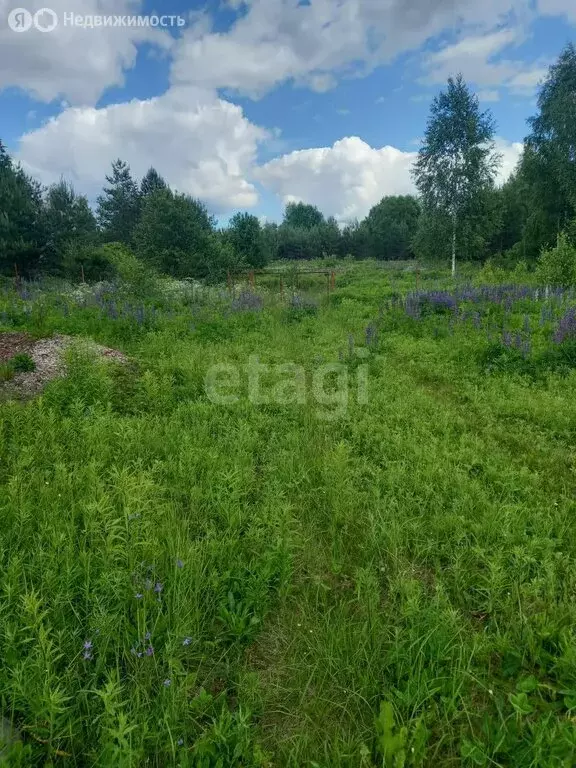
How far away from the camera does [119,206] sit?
48.0 meters

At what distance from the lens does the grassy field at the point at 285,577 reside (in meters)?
1.81

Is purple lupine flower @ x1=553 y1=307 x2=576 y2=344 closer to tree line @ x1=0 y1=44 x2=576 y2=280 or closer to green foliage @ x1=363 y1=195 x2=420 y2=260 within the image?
tree line @ x1=0 y1=44 x2=576 y2=280

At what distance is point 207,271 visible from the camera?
87.8 feet

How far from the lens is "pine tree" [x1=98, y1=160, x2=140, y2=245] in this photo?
47.4m

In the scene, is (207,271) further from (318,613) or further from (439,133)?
(318,613)

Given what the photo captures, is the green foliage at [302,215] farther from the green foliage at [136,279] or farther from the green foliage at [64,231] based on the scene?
the green foliage at [136,279]

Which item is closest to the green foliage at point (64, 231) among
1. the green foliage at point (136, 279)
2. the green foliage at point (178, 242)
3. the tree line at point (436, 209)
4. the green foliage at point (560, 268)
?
the tree line at point (436, 209)

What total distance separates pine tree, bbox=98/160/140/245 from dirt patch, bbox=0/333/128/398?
43855 millimetres

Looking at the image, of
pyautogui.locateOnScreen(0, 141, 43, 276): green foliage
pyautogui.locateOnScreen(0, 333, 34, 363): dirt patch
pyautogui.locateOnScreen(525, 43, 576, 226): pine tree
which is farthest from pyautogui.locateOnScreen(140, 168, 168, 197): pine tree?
pyautogui.locateOnScreen(0, 333, 34, 363): dirt patch

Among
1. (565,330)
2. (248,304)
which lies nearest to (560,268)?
(565,330)

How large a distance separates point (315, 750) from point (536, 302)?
10.7 metres

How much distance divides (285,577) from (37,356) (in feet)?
19.1

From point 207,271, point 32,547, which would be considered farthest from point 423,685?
point 207,271

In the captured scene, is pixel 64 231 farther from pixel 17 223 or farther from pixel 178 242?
pixel 178 242
